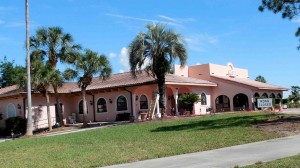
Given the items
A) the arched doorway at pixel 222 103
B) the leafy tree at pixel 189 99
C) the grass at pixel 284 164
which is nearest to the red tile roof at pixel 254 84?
the arched doorway at pixel 222 103

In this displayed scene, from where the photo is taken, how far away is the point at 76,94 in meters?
37.2

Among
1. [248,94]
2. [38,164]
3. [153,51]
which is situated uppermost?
[153,51]

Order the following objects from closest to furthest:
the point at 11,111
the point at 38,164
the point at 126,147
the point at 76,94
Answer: the point at 38,164, the point at 126,147, the point at 11,111, the point at 76,94

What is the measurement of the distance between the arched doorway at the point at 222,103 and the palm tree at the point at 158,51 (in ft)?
39.8

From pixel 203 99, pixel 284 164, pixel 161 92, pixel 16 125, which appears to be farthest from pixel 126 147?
pixel 203 99

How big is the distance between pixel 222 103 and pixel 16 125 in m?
19.8

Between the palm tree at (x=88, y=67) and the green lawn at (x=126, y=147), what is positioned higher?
the palm tree at (x=88, y=67)

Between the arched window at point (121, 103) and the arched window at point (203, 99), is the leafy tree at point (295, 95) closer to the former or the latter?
the arched window at point (203, 99)

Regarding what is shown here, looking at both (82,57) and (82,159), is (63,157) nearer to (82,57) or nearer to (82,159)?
(82,159)

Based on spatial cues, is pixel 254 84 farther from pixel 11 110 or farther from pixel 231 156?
pixel 231 156

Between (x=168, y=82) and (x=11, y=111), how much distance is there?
1378 centimetres

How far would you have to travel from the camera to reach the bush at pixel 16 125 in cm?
3195

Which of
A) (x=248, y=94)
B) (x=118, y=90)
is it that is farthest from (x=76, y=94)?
(x=248, y=94)

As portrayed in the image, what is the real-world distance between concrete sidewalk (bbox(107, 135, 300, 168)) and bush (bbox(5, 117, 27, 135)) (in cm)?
2276
